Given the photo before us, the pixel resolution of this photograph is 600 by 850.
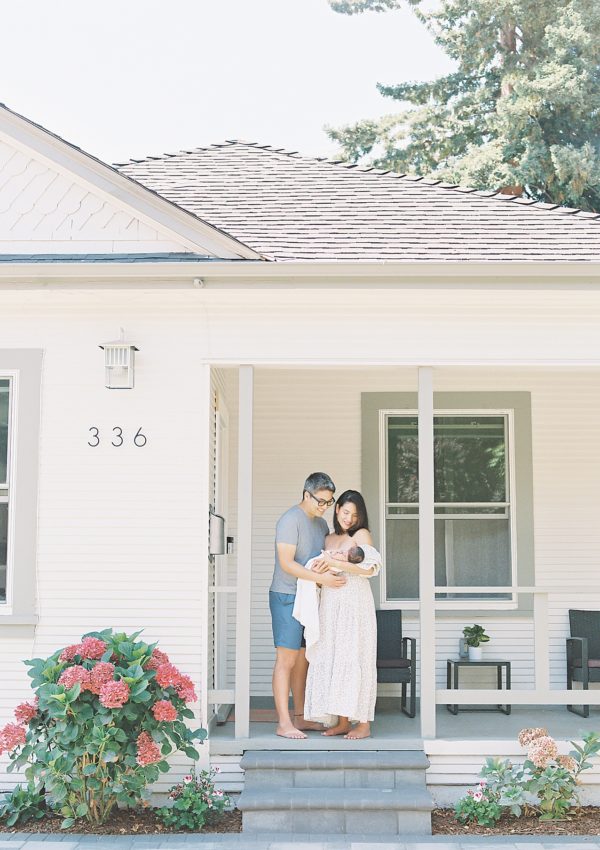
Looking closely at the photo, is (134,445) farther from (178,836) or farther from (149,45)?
(149,45)

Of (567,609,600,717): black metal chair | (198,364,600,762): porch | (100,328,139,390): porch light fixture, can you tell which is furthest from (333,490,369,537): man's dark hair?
(567,609,600,717): black metal chair

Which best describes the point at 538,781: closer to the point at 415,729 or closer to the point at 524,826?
the point at 524,826

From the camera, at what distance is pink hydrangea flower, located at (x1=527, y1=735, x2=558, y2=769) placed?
641 centimetres

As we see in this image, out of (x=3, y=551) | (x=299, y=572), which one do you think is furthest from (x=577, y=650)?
(x=3, y=551)

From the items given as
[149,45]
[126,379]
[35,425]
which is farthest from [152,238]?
[149,45]

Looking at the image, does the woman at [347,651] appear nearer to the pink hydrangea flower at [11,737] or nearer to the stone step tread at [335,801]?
the stone step tread at [335,801]

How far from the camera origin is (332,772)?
6504 millimetres

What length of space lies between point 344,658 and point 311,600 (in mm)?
435

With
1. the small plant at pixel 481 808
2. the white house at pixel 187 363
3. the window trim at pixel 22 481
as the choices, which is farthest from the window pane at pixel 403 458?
the window trim at pixel 22 481

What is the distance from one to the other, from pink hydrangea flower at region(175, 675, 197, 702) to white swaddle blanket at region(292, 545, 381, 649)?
2.93ft

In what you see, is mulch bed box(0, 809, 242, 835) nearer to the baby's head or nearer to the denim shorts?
the denim shorts

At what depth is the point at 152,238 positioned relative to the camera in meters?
7.28

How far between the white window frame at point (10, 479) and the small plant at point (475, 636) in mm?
3798

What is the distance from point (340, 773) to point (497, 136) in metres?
16.5
